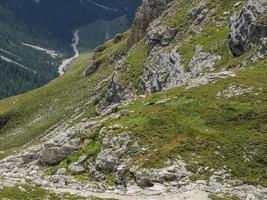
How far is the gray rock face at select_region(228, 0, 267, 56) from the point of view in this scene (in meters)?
63.6

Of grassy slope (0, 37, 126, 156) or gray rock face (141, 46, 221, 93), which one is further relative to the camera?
grassy slope (0, 37, 126, 156)

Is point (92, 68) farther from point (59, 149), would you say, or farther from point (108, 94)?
point (59, 149)

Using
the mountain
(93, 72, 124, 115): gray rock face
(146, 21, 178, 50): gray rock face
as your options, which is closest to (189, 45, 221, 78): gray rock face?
the mountain

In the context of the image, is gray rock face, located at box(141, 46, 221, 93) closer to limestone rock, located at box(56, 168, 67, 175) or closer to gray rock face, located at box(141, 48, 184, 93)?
gray rock face, located at box(141, 48, 184, 93)

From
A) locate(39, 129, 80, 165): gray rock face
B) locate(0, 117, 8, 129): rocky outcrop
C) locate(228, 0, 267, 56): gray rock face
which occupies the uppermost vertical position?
locate(228, 0, 267, 56): gray rock face

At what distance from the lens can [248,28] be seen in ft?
217

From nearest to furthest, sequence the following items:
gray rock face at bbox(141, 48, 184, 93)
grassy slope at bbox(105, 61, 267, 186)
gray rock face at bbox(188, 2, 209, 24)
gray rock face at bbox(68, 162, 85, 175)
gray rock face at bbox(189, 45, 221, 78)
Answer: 1. grassy slope at bbox(105, 61, 267, 186)
2. gray rock face at bbox(68, 162, 85, 175)
3. gray rock face at bbox(189, 45, 221, 78)
4. gray rock face at bbox(141, 48, 184, 93)
5. gray rock face at bbox(188, 2, 209, 24)

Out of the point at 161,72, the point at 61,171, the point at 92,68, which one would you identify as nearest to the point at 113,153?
the point at 61,171

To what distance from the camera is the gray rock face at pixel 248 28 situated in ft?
209

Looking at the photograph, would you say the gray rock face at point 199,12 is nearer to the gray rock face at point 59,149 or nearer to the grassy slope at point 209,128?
the grassy slope at point 209,128

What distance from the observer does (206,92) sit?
47125 millimetres

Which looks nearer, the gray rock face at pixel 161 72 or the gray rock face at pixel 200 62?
the gray rock face at pixel 200 62

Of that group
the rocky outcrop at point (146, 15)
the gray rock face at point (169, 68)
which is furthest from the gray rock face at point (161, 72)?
the rocky outcrop at point (146, 15)

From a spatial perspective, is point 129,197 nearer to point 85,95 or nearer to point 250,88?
point 250,88
